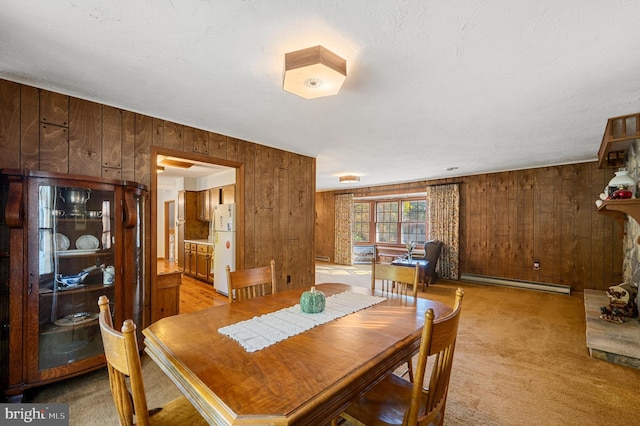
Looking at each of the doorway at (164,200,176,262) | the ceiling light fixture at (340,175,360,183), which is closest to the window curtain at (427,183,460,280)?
the ceiling light fixture at (340,175,360,183)

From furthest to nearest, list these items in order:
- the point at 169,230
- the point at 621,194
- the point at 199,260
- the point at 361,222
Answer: the point at 361,222 → the point at 169,230 → the point at 199,260 → the point at 621,194

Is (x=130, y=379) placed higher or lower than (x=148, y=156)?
lower

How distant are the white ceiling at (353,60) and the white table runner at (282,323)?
1609mm

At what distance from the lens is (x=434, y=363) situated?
3.87 feet

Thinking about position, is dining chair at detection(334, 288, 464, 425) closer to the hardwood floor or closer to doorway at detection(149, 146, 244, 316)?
doorway at detection(149, 146, 244, 316)

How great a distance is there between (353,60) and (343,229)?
695cm

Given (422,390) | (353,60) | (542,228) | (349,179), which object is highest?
(353,60)

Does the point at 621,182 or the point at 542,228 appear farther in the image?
the point at 542,228

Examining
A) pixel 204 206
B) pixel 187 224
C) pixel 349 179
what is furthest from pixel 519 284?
pixel 187 224

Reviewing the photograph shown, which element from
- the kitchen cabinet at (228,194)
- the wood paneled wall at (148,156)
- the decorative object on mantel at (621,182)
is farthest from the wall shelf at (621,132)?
the kitchen cabinet at (228,194)

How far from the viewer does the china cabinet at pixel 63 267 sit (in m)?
1.95

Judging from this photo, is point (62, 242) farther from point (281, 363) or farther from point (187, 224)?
point (187, 224)

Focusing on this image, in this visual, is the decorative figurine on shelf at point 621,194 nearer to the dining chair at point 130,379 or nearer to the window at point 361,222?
the dining chair at point 130,379

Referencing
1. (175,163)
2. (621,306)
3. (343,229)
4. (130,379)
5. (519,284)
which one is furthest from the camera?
(343,229)
